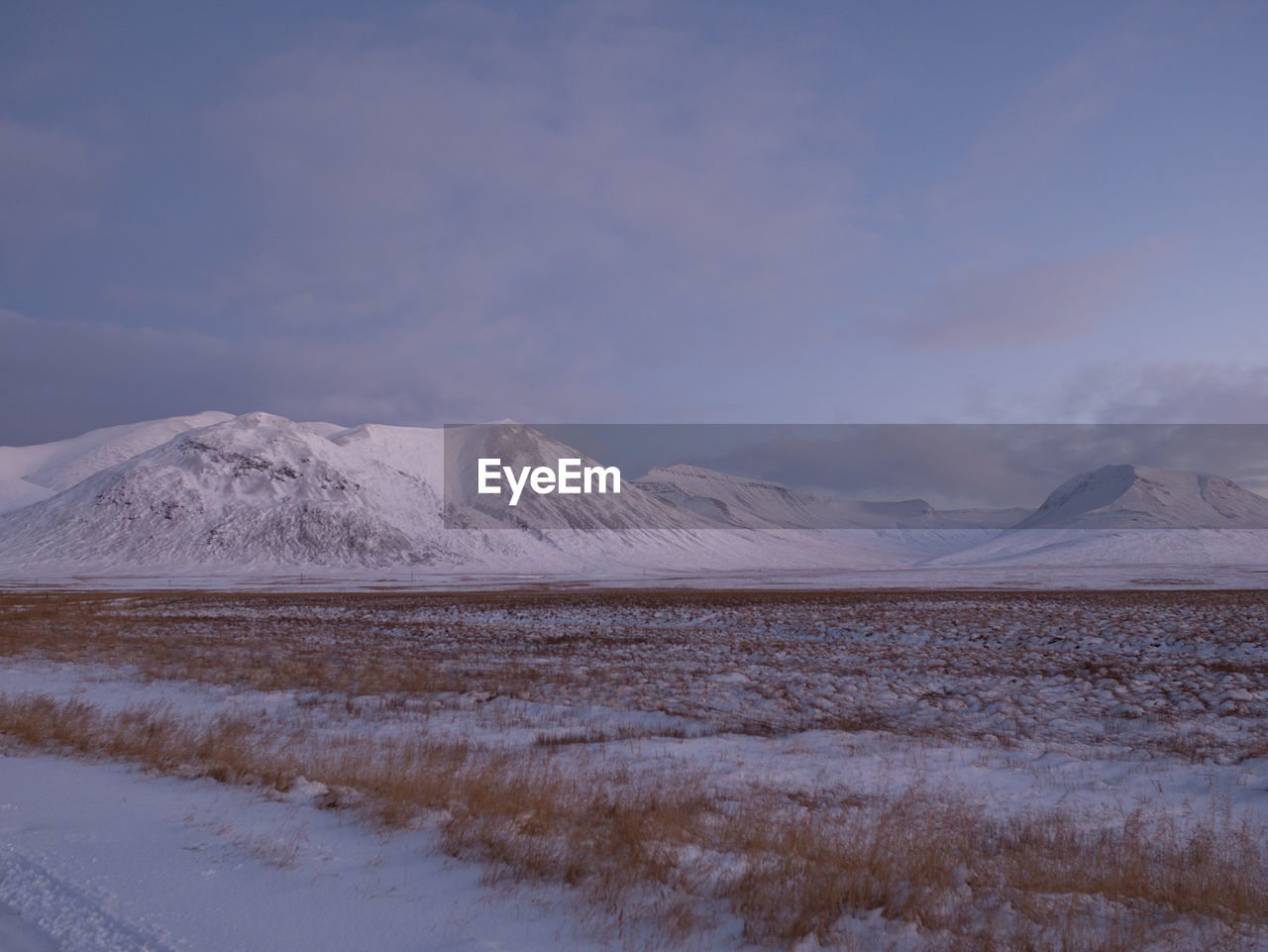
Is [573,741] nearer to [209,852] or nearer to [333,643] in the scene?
[209,852]

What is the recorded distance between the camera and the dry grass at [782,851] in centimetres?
498

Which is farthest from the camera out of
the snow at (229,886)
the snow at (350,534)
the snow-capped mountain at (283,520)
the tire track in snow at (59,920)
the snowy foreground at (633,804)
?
the snow-capped mountain at (283,520)

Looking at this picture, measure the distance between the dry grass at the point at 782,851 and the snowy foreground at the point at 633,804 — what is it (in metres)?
0.03

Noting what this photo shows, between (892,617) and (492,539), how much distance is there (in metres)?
136

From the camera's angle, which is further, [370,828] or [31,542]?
[31,542]

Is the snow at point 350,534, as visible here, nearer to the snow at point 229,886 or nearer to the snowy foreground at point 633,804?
the snowy foreground at point 633,804

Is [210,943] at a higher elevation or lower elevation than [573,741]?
higher

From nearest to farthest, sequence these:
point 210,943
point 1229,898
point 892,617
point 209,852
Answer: point 210,943
point 1229,898
point 209,852
point 892,617

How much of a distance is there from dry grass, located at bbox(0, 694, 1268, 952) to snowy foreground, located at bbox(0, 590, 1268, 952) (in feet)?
0.11

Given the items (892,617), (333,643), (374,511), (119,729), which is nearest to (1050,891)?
(119,729)

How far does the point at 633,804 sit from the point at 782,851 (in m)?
1.77

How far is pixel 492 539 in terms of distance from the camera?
16262 centimetres

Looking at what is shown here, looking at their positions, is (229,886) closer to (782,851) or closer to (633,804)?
(633,804)

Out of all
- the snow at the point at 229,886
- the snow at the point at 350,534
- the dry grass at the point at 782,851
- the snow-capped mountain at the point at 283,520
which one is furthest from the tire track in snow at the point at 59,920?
the snow-capped mountain at the point at 283,520
